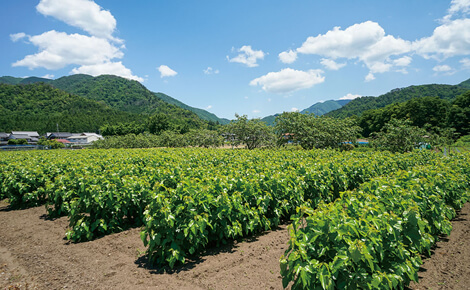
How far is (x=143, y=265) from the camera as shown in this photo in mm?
4586

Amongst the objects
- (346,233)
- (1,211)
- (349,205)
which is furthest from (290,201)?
(1,211)

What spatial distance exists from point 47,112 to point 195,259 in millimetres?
147941

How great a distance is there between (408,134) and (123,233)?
2174 centimetres

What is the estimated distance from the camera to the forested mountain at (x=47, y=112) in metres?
108

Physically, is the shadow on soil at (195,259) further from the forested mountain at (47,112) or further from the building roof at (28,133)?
the building roof at (28,133)

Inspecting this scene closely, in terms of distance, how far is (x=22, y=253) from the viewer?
541 cm

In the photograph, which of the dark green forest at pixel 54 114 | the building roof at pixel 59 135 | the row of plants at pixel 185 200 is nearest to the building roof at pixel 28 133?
the dark green forest at pixel 54 114

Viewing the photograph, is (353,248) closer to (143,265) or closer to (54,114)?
(143,265)

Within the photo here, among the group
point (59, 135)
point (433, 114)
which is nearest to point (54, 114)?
point (59, 135)

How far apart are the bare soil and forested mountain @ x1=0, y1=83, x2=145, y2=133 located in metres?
115

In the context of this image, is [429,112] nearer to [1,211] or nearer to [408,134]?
[408,134]

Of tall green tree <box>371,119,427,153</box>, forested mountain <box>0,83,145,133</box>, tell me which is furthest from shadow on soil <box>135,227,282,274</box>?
forested mountain <box>0,83,145,133</box>

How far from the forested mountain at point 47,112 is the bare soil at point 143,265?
377 ft

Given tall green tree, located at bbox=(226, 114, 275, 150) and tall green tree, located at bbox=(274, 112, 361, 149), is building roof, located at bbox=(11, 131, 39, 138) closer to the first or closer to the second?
tall green tree, located at bbox=(226, 114, 275, 150)
